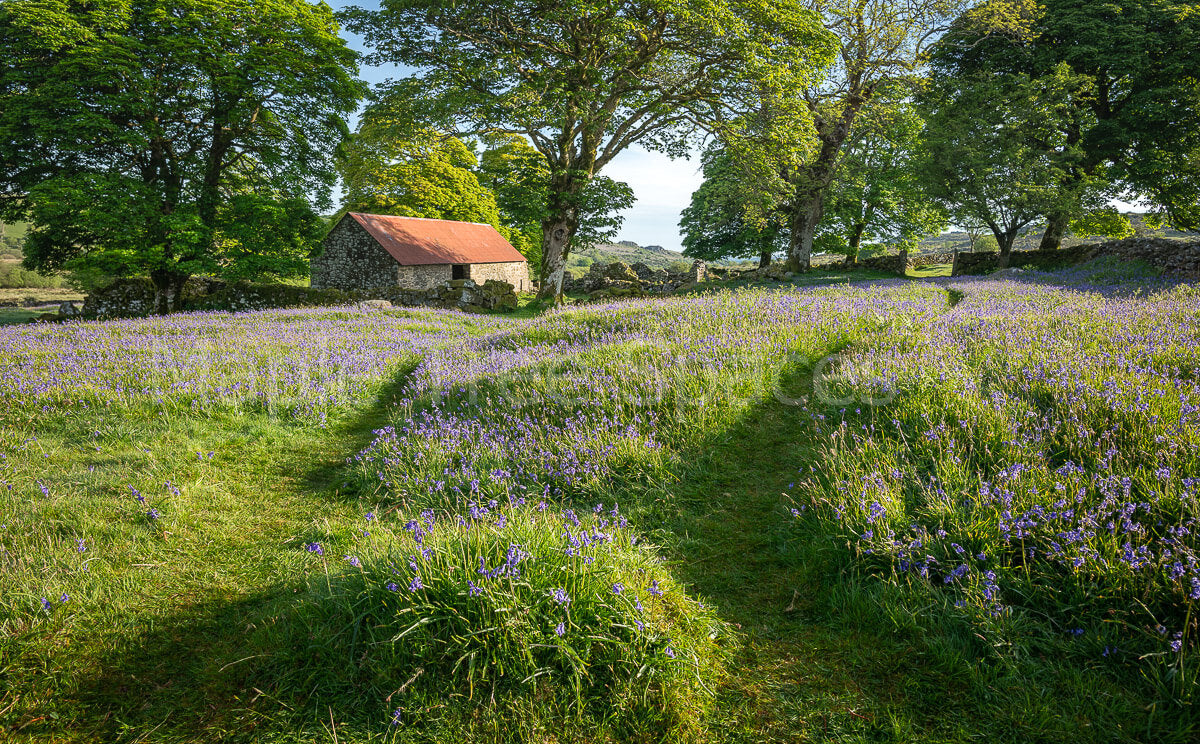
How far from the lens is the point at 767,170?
2033 cm

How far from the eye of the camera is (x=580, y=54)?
62.2ft

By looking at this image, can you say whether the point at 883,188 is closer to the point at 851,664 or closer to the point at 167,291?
the point at 851,664

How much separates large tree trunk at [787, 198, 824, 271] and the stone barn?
18.7 metres

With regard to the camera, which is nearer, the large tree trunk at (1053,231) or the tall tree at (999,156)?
the tall tree at (999,156)

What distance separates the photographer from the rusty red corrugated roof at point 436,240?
2961 centimetres

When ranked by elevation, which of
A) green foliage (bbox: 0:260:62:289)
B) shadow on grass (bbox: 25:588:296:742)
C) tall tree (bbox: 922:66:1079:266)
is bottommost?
shadow on grass (bbox: 25:588:296:742)

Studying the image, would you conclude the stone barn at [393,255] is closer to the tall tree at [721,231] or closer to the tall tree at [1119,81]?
the tall tree at [721,231]

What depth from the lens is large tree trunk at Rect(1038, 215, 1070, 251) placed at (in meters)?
24.5

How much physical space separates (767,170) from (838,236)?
23.6 m

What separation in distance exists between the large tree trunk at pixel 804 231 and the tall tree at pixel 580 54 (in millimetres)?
8602

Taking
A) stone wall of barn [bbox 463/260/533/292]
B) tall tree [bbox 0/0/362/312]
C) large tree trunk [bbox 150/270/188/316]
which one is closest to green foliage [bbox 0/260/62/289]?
tall tree [bbox 0/0/362/312]

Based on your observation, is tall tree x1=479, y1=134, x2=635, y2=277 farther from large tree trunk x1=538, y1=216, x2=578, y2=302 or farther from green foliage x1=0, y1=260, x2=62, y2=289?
green foliage x1=0, y1=260, x2=62, y2=289

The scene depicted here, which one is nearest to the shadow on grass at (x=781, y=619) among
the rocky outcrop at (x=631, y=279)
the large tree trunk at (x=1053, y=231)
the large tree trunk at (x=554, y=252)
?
the large tree trunk at (x=554, y=252)

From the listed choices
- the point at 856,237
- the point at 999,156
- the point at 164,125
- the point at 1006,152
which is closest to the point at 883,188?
the point at 856,237
